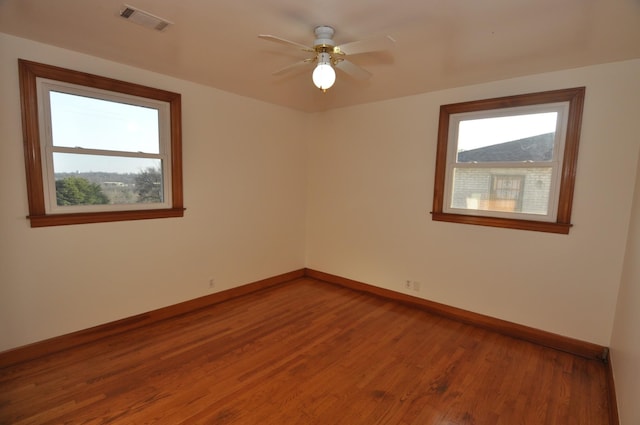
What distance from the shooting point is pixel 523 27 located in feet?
6.91

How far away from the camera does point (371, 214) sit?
413cm

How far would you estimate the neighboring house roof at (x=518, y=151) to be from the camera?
290 cm

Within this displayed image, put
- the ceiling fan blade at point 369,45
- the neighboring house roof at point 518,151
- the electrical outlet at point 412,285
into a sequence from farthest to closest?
the electrical outlet at point 412,285
the neighboring house roof at point 518,151
the ceiling fan blade at point 369,45

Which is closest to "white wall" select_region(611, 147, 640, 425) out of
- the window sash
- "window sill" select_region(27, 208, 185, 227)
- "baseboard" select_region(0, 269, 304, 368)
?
"baseboard" select_region(0, 269, 304, 368)

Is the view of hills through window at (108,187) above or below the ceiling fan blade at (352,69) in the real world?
below

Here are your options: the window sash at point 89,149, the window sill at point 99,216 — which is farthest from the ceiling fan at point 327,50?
the window sill at point 99,216

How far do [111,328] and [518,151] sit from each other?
4348mm

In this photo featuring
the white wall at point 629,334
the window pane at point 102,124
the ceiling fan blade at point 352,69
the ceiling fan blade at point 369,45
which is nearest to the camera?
the white wall at point 629,334

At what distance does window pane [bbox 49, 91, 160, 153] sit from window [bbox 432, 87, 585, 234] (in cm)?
318

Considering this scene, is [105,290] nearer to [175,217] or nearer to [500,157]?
[175,217]

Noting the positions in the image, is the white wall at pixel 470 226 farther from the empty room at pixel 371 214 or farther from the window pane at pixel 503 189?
the window pane at pixel 503 189

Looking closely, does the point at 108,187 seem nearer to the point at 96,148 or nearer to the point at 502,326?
the point at 96,148

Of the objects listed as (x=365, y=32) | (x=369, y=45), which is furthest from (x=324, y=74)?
(x=365, y=32)

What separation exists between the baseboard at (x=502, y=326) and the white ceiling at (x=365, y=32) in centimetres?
247
